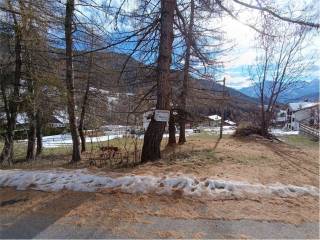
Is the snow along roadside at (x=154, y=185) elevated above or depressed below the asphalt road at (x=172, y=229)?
above

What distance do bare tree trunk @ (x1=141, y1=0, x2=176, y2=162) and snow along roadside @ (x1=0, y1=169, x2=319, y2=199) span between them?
2.56 metres

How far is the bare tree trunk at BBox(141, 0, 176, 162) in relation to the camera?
382 inches

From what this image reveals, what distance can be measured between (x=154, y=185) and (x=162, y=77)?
3.95m

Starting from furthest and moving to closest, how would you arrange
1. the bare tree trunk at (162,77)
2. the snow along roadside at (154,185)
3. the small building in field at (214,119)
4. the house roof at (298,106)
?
the house roof at (298,106)
the small building in field at (214,119)
the bare tree trunk at (162,77)
the snow along roadside at (154,185)

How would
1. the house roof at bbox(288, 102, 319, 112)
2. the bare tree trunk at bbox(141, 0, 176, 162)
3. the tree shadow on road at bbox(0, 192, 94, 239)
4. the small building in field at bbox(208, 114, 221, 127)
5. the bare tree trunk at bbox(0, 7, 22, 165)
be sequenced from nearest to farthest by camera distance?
the tree shadow on road at bbox(0, 192, 94, 239) < the bare tree trunk at bbox(141, 0, 176, 162) < the bare tree trunk at bbox(0, 7, 22, 165) < the small building in field at bbox(208, 114, 221, 127) < the house roof at bbox(288, 102, 319, 112)

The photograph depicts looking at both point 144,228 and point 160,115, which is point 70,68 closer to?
point 160,115

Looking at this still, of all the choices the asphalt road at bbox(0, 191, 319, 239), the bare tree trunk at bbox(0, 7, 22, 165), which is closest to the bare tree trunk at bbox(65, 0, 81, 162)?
the bare tree trunk at bbox(0, 7, 22, 165)

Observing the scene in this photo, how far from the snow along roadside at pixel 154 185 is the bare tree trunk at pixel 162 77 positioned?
2.56m

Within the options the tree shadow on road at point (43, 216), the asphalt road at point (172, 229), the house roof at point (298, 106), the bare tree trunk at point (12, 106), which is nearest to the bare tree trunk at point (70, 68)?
the bare tree trunk at point (12, 106)

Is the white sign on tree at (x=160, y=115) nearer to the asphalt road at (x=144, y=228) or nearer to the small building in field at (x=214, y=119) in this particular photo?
the asphalt road at (x=144, y=228)

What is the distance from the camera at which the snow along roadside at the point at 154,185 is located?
6328 mm

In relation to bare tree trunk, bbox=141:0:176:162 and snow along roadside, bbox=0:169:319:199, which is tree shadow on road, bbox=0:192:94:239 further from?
bare tree trunk, bbox=141:0:176:162

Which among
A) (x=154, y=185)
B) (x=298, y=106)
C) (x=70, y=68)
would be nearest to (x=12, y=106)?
(x=70, y=68)

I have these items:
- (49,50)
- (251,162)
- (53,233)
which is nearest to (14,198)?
(53,233)
